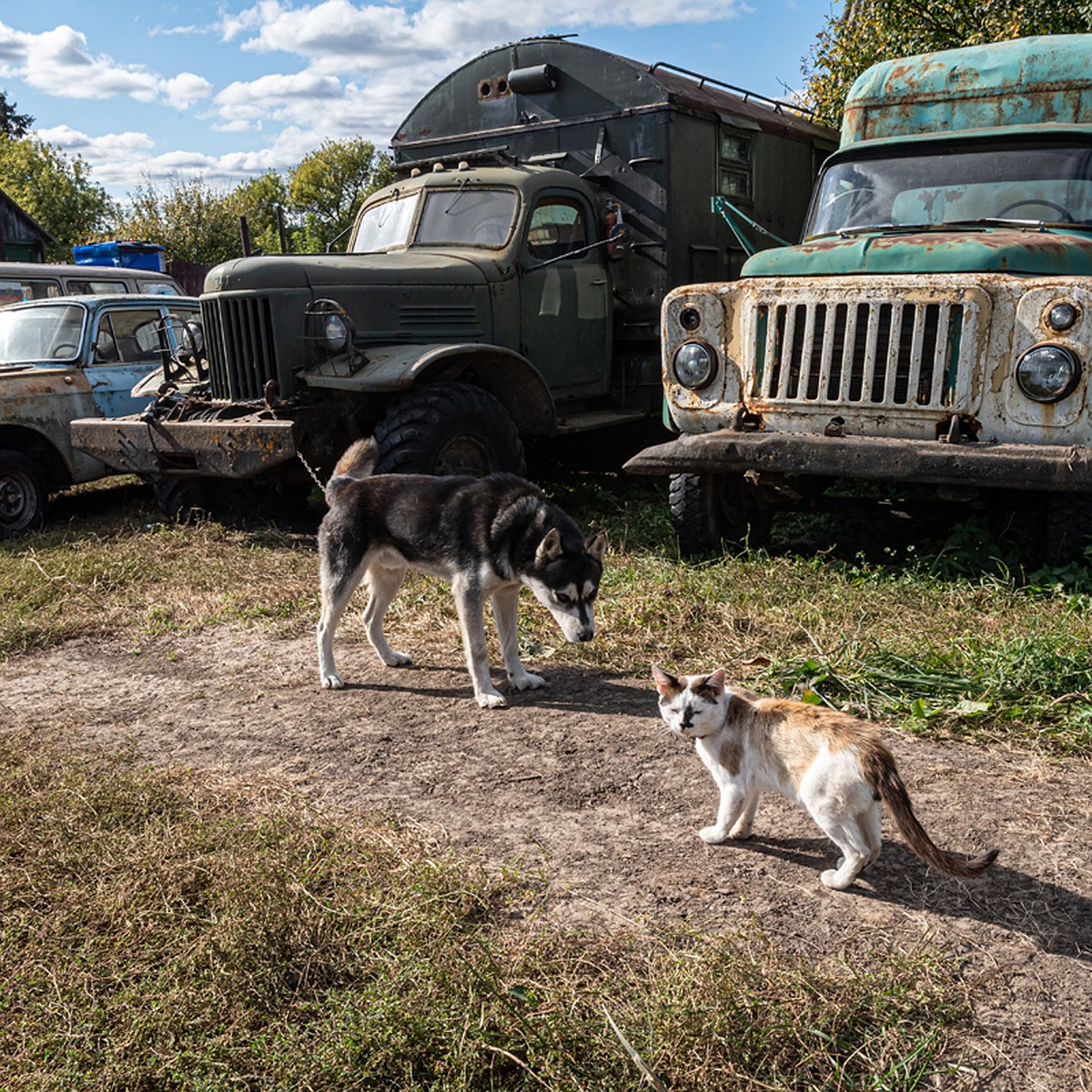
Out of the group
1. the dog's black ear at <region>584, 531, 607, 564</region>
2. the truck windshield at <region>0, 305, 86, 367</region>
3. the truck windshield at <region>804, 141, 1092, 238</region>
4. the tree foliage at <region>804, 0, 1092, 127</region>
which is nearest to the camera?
the dog's black ear at <region>584, 531, 607, 564</region>

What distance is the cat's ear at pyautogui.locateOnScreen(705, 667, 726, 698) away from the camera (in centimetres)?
312

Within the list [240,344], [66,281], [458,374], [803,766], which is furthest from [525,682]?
[66,281]

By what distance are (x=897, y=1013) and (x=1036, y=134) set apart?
526 cm

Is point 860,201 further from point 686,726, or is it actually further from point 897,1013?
point 897,1013

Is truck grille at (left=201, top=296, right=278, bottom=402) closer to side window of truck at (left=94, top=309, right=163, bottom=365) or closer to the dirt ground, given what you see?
side window of truck at (left=94, top=309, right=163, bottom=365)

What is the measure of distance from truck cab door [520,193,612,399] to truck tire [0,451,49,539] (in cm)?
404

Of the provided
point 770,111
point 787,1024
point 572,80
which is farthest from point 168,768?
point 770,111

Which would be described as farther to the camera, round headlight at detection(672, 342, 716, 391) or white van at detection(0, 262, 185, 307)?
white van at detection(0, 262, 185, 307)

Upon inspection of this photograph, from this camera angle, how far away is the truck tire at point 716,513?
6.11m

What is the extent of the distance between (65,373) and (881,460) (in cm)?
661

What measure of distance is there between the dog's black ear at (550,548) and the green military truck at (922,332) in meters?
1.68

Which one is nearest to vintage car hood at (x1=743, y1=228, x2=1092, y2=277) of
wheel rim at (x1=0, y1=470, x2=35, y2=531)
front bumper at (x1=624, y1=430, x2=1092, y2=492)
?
front bumper at (x1=624, y1=430, x2=1092, y2=492)

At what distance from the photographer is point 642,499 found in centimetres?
845

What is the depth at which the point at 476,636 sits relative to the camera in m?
4.56
